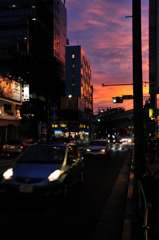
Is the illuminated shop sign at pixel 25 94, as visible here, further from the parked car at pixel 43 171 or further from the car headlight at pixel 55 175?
the car headlight at pixel 55 175

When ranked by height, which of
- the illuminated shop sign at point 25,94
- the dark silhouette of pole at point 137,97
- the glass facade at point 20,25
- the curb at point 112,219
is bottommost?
the curb at point 112,219

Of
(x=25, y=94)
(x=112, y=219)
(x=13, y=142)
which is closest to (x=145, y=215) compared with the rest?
(x=112, y=219)

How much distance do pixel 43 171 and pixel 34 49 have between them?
337 ft

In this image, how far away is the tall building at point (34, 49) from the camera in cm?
9200

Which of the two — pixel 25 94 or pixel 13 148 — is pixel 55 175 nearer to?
pixel 13 148

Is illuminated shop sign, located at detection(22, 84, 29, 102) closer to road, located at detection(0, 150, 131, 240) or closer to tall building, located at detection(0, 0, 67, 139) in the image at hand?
tall building, located at detection(0, 0, 67, 139)

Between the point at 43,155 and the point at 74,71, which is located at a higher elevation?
the point at 74,71

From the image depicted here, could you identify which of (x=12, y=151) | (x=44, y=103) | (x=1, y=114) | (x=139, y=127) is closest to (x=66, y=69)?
(x=44, y=103)

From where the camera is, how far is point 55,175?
301 inches

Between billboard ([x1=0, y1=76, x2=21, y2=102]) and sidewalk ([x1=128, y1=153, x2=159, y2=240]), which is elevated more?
billboard ([x1=0, y1=76, x2=21, y2=102])

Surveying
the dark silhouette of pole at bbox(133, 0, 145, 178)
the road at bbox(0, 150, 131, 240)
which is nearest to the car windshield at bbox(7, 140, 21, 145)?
the road at bbox(0, 150, 131, 240)

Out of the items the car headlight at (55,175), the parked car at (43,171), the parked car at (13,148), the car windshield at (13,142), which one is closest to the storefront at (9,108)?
the car windshield at (13,142)

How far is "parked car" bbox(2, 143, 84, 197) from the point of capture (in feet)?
23.9

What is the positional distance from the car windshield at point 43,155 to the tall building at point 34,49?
68375 millimetres
